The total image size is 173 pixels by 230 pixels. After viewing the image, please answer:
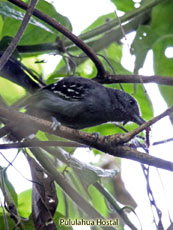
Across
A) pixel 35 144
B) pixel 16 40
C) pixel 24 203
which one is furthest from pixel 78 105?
pixel 16 40

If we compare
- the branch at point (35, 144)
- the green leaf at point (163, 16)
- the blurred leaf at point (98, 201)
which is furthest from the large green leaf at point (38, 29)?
the blurred leaf at point (98, 201)

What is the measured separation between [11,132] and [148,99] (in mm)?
1690

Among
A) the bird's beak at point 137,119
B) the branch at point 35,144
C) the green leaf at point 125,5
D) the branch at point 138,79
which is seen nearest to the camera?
the branch at point 35,144

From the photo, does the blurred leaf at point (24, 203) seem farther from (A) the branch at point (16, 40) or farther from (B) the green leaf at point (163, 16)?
(B) the green leaf at point (163, 16)

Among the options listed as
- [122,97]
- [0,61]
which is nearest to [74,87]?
[122,97]

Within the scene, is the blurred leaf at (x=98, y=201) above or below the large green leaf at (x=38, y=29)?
below

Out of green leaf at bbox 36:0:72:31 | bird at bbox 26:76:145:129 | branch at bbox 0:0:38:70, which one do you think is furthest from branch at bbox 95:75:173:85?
branch at bbox 0:0:38:70

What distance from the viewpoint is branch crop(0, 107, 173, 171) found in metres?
2.84

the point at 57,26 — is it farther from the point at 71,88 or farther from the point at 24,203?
the point at 24,203

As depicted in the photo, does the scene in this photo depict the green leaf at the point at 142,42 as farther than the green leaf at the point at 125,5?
No

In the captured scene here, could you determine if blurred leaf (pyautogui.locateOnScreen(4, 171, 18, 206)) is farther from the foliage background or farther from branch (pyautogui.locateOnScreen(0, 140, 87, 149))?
branch (pyautogui.locateOnScreen(0, 140, 87, 149))

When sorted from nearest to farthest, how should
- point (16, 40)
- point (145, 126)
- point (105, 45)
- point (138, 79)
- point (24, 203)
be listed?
point (145, 126) < point (16, 40) < point (138, 79) < point (24, 203) < point (105, 45)

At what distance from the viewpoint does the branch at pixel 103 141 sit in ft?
9.32

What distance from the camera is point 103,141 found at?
2984 millimetres
